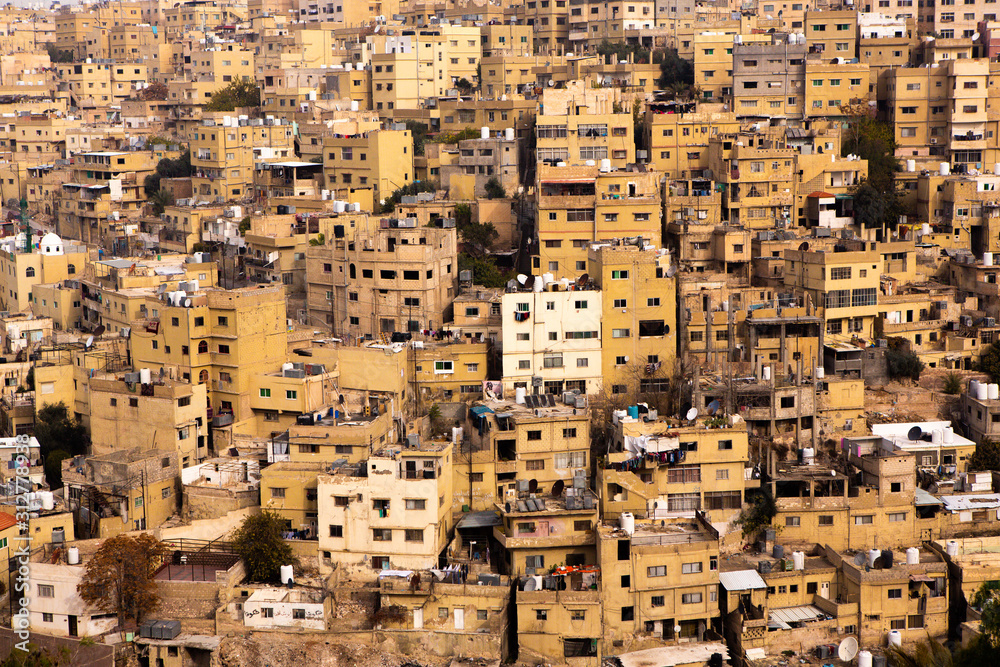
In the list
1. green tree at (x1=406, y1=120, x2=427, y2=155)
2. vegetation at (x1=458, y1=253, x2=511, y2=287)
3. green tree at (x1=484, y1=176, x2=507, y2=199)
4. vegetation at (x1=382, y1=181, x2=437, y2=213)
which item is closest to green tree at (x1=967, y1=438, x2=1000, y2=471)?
vegetation at (x1=458, y1=253, x2=511, y2=287)

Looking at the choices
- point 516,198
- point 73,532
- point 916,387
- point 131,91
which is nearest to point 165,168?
point 516,198

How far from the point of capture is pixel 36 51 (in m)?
74.0

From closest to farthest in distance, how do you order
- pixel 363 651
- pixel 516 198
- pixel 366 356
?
pixel 363 651 → pixel 366 356 → pixel 516 198

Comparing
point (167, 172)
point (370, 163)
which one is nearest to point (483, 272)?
point (370, 163)

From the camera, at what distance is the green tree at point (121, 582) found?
973 inches

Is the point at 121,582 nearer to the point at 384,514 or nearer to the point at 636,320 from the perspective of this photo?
the point at 384,514

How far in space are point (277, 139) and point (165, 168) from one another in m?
4.17

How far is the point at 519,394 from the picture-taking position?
29516 millimetres

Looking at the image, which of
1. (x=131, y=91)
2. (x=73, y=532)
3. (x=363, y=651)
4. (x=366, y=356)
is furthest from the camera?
(x=131, y=91)

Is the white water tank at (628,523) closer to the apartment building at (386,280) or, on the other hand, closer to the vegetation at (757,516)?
the vegetation at (757,516)

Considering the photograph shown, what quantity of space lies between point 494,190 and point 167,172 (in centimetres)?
1363

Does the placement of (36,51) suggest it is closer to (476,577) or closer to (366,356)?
(366,356)

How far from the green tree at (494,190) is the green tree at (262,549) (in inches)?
623

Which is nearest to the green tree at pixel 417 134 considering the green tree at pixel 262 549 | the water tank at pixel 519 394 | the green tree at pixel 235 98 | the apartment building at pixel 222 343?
the green tree at pixel 235 98
